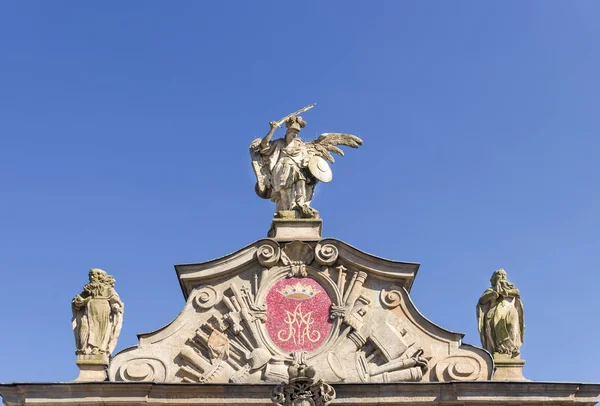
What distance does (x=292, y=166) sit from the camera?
20.6 m

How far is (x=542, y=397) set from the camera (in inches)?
730

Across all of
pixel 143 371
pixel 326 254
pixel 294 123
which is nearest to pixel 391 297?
pixel 326 254

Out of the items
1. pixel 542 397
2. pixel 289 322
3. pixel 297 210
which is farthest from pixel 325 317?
pixel 542 397

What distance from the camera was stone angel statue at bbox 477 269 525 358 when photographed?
62.7 feet

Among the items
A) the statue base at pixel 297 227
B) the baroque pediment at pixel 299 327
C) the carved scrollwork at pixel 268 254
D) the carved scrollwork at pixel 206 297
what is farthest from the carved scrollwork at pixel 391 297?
the carved scrollwork at pixel 206 297

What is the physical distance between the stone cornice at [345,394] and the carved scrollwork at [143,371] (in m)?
0.30

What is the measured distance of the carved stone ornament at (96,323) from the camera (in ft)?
61.8

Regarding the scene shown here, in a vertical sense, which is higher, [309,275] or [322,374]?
[309,275]

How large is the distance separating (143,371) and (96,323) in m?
1.02

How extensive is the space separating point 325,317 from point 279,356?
0.97 meters

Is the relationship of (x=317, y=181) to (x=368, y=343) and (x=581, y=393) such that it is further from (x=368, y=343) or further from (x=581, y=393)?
(x=581, y=393)

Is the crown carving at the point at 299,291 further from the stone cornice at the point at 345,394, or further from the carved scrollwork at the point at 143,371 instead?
the carved scrollwork at the point at 143,371

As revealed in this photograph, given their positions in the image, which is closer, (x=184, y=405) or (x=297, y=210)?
Result: (x=184, y=405)

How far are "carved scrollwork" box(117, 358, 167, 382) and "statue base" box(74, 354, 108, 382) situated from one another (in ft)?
0.83
